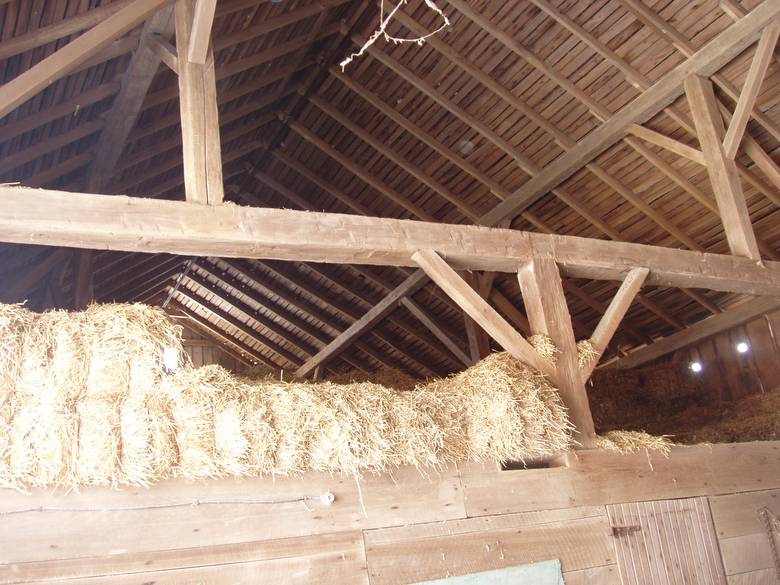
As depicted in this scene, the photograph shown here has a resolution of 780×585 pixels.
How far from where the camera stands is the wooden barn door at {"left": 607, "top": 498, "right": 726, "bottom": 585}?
13.9ft

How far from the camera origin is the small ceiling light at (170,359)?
11.0 ft

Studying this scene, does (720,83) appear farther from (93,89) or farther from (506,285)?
(93,89)

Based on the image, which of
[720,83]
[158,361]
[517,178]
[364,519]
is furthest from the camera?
[517,178]

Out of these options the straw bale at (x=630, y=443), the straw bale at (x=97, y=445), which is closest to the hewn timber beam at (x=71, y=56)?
the straw bale at (x=97, y=445)

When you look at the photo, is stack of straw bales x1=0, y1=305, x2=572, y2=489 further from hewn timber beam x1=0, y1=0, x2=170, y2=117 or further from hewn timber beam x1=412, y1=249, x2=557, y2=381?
hewn timber beam x1=0, y1=0, x2=170, y2=117

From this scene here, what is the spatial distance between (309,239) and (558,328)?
5.61 ft

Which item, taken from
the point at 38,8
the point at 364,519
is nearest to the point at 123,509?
the point at 364,519

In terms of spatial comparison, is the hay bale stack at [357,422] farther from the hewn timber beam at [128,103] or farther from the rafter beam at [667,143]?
the rafter beam at [667,143]

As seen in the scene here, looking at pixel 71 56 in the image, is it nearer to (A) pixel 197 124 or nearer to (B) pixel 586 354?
(A) pixel 197 124

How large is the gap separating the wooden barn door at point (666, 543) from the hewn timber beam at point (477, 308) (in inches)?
36.9

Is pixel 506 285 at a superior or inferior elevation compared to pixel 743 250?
superior

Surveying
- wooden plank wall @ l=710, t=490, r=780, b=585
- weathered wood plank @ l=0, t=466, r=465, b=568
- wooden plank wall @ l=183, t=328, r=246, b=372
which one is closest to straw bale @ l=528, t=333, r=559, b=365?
weathered wood plank @ l=0, t=466, r=465, b=568

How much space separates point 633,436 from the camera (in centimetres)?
465

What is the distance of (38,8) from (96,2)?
44cm
